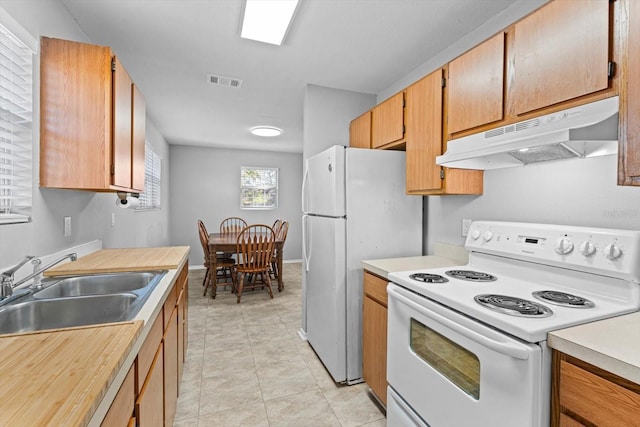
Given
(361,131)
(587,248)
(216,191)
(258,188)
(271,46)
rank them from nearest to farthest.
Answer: (587,248), (271,46), (361,131), (216,191), (258,188)

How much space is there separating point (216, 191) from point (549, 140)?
19.1 ft

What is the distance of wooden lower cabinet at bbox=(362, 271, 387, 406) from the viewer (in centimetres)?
182

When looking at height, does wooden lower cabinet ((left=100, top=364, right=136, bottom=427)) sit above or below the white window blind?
below

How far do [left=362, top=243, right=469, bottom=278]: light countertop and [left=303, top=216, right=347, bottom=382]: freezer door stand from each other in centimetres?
22

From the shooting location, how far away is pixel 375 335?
6.29ft

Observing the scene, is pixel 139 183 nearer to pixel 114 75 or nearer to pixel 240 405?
pixel 114 75

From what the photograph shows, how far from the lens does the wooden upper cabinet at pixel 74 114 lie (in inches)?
58.6

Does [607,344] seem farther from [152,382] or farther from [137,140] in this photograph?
[137,140]

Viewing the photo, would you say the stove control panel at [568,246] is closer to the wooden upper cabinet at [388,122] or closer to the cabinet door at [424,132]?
the cabinet door at [424,132]

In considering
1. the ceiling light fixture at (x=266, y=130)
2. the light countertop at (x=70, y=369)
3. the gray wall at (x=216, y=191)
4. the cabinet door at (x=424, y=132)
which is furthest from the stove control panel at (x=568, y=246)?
the gray wall at (x=216, y=191)

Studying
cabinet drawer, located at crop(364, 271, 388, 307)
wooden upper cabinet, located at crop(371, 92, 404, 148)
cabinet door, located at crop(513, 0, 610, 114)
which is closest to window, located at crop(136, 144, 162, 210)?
wooden upper cabinet, located at crop(371, 92, 404, 148)

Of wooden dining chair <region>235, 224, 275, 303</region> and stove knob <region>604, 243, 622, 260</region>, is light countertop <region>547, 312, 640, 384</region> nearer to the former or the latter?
stove knob <region>604, 243, 622, 260</region>

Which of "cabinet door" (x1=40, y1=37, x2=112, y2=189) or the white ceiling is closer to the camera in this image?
"cabinet door" (x1=40, y1=37, x2=112, y2=189)

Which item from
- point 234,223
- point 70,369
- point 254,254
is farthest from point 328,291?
point 234,223
